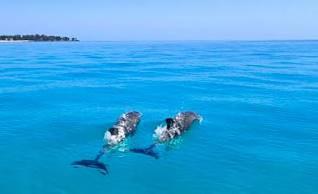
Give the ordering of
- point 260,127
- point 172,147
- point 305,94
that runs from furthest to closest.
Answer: point 305,94 → point 260,127 → point 172,147

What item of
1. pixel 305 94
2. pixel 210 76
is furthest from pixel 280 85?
pixel 210 76

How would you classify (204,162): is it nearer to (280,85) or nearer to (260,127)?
(260,127)

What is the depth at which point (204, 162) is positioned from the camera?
1627cm

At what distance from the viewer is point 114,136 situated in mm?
18234

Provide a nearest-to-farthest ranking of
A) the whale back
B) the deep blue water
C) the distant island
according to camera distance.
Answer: the deep blue water, the whale back, the distant island

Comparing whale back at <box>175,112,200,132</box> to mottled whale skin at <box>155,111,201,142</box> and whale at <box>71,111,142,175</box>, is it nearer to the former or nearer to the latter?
mottled whale skin at <box>155,111,201,142</box>

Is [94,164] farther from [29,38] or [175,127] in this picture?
[29,38]

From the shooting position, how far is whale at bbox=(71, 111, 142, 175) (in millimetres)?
15359

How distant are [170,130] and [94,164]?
454 centimetres

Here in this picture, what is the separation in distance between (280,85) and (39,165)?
78.3 ft

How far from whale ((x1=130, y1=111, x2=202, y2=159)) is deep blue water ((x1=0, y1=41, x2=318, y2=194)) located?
14.4 inches

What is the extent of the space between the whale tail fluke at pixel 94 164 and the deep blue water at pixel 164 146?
24cm

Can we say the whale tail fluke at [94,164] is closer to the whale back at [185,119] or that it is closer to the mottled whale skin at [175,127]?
the mottled whale skin at [175,127]

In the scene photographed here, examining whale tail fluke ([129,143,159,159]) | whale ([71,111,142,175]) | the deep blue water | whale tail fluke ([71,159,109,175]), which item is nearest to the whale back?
the deep blue water
